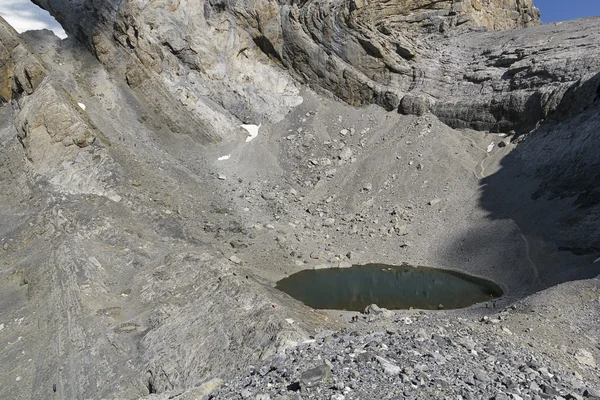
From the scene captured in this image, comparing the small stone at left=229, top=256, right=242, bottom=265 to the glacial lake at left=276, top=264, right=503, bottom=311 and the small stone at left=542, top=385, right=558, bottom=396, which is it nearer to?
the glacial lake at left=276, top=264, right=503, bottom=311

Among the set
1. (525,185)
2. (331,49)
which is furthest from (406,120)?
(525,185)

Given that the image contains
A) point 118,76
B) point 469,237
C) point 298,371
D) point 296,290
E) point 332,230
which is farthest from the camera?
point 118,76

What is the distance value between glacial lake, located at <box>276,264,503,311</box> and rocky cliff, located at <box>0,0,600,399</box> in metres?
1.17

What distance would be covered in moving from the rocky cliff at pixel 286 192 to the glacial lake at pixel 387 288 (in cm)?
117

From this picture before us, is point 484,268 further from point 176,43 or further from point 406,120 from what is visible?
point 176,43

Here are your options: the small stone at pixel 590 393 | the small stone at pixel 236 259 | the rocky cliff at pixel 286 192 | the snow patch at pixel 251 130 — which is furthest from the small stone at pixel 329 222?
the small stone at pixel 590 393

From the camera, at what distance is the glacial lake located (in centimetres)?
2681

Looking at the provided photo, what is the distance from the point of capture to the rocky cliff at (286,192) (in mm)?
16109

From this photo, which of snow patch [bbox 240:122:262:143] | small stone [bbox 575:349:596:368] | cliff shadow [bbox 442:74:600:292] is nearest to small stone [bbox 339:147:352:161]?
snow patch [bbox 240:122:262:143]

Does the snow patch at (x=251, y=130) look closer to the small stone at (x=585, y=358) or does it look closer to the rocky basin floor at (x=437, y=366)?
the rocky basin floor at (x=437, y=366)

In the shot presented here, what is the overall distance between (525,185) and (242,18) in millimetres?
29810

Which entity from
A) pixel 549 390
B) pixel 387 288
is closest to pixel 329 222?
pixel 387 288

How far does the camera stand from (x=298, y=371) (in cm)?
1072

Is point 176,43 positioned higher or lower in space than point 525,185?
lower
